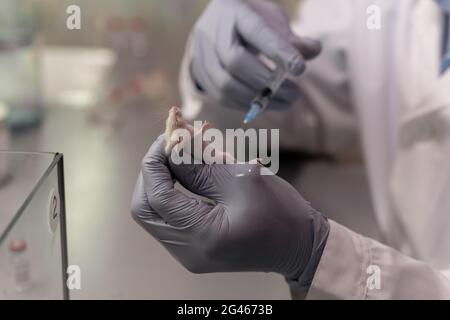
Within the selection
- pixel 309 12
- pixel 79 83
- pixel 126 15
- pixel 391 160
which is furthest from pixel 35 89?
pixel 391 160

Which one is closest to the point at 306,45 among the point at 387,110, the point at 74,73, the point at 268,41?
the point at 268,41

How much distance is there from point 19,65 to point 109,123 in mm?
244

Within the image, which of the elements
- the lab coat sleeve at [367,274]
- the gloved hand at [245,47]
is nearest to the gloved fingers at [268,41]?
the gloved hand at [245,47]

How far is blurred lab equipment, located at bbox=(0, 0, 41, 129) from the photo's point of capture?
1.28 m

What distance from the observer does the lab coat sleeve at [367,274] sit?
2.10 ft

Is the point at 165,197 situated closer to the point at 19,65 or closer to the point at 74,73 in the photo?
the point at 19,65

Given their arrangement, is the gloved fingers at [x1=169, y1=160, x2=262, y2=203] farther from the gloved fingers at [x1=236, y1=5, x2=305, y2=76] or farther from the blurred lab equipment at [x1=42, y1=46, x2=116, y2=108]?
the blurred lab equipment at [x1=42, y1=46, x2=116, y2=108]

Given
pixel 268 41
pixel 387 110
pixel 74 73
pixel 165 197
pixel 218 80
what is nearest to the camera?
pixel 165 197

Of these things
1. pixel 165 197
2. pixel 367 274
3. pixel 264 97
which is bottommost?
pixel 367 274

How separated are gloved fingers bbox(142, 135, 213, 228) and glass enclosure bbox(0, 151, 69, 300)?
0.11 metres

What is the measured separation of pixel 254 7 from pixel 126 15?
863mm

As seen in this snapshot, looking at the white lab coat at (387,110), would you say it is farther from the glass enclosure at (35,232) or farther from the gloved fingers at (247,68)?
the glass enclosure at (35,232)

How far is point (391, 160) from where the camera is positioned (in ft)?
3.82

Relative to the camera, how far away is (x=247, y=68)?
88cm
